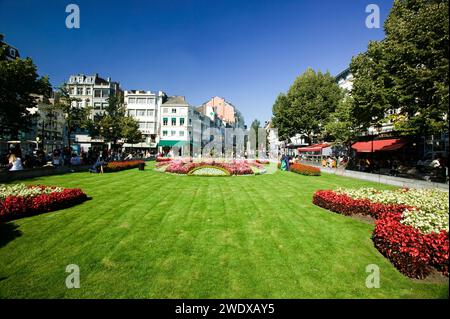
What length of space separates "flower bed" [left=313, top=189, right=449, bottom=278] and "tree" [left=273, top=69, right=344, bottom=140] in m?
36.0

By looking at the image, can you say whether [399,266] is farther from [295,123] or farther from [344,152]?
Answer: [295,123]

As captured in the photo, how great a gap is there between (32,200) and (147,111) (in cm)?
6186

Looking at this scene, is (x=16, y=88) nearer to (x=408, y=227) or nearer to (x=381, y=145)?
(x=408, y=227)

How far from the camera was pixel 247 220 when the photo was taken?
9359mm

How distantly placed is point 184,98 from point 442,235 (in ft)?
223

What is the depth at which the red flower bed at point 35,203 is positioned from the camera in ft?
28.7

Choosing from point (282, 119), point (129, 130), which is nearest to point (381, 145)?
point (282, 119)

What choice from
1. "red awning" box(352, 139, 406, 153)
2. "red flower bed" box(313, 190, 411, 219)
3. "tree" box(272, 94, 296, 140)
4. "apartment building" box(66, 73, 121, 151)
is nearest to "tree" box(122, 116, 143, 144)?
"apartment building" box(66, 73, 121, 151)

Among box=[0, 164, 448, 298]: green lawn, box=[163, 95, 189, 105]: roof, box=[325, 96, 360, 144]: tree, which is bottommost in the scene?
box=[0, 164, 448, 298]: green lawn

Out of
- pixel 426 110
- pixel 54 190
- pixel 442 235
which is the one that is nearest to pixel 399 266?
pixel 442 235

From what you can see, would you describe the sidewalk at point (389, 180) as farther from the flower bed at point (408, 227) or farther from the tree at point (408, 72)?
the tree at point (408, 72)

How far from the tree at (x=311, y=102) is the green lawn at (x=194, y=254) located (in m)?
38.9

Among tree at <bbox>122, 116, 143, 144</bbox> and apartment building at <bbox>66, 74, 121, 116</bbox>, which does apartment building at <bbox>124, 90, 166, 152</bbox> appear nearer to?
apartment building at <bbox>66, 74, 121, 116</bbox>

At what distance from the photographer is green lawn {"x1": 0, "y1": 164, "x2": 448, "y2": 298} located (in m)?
5.00
